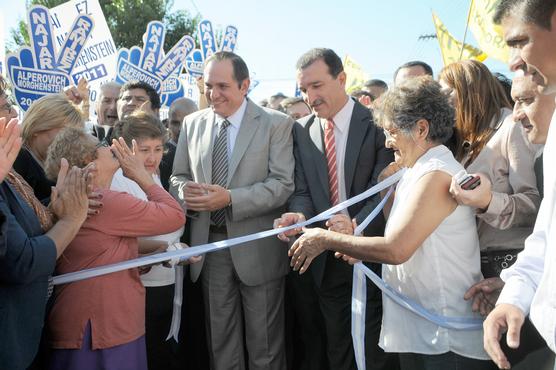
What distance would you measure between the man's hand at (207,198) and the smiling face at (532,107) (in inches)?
75.3

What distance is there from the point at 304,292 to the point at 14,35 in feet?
103

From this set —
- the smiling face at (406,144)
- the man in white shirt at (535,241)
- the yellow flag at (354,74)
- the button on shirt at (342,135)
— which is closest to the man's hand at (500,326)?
the man in white shirt at (535,241)

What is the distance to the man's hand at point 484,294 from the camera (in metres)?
2.27

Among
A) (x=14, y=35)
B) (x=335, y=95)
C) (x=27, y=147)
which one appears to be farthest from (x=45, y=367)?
(x=14, y=35)

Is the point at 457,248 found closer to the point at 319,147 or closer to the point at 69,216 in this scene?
the point at 319,147

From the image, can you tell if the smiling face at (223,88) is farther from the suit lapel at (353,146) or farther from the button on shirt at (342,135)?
the suit lapel at (353,146)

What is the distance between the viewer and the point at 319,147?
12.4 ft

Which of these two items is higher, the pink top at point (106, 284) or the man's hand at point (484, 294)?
the pink top at point (106, 284)

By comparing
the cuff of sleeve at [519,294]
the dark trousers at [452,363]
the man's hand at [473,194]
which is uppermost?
the man's hand at [473,194]

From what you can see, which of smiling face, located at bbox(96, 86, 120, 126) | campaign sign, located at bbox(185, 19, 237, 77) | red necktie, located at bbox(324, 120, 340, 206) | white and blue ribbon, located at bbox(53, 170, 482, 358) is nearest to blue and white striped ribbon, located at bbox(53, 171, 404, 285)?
white and blue ribbon, located at bbox(53, 170, 482, 358)

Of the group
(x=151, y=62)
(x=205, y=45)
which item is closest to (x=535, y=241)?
(x=151, y=62)

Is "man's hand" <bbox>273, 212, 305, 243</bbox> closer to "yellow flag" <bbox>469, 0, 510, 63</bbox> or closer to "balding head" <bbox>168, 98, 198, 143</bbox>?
"balding head" <bbox>168, 98, 198, 143</bbox>

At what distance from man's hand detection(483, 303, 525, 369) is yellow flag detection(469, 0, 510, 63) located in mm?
5524

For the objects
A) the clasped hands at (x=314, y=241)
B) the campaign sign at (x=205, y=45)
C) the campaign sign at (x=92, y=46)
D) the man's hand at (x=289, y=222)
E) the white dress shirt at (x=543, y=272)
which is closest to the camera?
the white dress shirt at (x=543, y=272)
